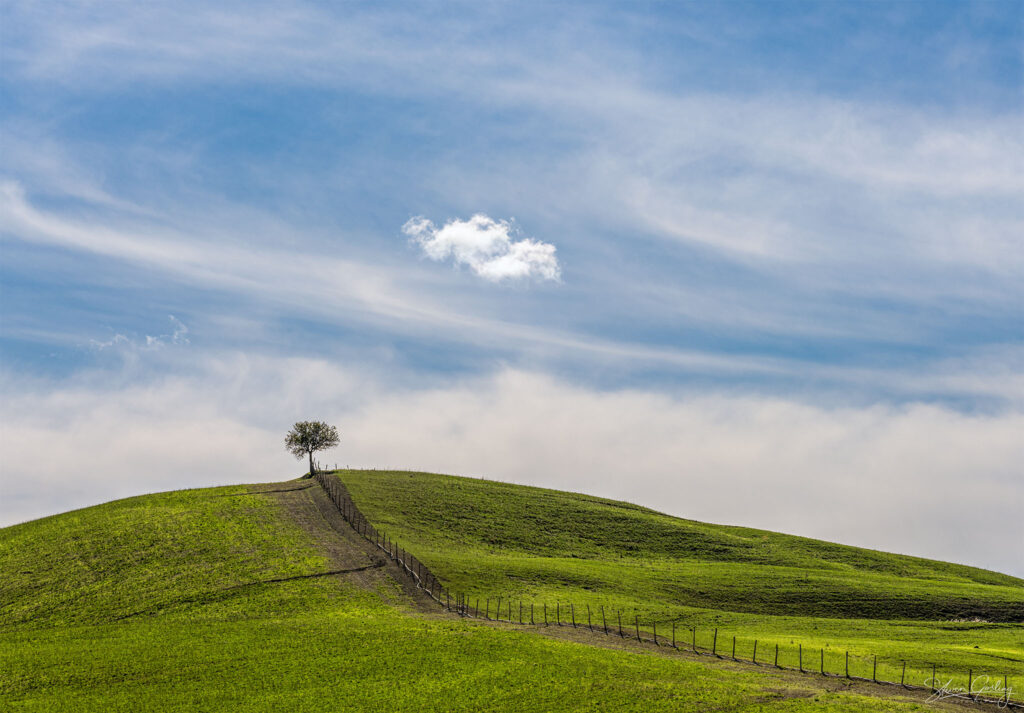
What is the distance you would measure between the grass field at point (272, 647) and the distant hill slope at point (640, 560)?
14.3m

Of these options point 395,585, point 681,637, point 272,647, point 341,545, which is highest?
point 341,545

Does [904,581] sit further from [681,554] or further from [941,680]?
[941,680]

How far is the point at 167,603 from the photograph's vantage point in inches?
2516

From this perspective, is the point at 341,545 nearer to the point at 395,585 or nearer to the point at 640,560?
the point at 395,585

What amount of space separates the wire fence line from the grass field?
3.21 meters

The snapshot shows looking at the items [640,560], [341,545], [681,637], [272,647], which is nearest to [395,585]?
[341,545]

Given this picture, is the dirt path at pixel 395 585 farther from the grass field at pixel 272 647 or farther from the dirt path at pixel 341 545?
the grass field at pixel 272 647

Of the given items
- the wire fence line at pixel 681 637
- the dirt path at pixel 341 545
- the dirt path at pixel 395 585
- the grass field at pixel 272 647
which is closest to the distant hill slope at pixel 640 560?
the wire fence line at pixel 681 637

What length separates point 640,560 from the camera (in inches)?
3716

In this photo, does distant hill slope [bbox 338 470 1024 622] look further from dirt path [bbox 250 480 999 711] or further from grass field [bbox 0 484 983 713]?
grass field [bbox 0 484 983 713]

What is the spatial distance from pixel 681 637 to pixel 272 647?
102 ft

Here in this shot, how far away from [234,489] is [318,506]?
1526cm

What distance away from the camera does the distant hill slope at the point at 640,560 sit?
7681 cm

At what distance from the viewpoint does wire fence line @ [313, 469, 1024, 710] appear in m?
45.5
